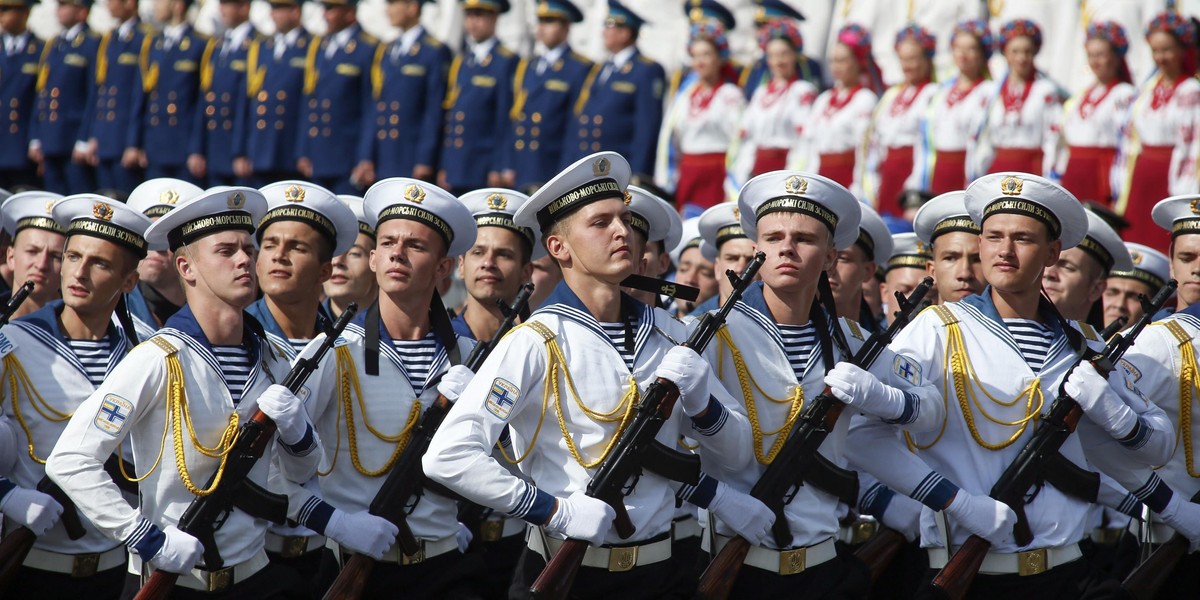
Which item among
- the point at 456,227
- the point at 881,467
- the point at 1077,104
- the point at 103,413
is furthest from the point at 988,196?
the point at 1077,104

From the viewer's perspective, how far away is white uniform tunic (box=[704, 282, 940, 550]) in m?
6.28

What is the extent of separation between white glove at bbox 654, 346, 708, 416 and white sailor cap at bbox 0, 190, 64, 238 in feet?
11.9

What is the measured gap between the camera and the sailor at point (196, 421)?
568 centimetres

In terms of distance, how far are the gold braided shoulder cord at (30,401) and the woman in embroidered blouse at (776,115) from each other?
947cm

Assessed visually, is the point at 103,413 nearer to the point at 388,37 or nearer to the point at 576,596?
the point at 576,596

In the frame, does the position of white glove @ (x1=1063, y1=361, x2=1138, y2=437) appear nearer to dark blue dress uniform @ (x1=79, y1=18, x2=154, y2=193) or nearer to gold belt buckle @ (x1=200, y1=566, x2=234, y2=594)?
gold belt buckle @ (x1=200, y1=566, x2=234, y2=594)

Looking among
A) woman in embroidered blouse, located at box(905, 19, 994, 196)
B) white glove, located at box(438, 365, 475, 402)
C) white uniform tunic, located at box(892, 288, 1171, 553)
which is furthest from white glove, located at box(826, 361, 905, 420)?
woman in embroidered blouse, located at box(905, 19, 994, 196)

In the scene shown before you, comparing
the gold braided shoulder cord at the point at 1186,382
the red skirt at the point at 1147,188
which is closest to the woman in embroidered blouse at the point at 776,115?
the red skirt at the point at 1147,188

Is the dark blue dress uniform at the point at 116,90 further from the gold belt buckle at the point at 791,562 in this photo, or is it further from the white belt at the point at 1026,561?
the white belt at the point at 1026,561

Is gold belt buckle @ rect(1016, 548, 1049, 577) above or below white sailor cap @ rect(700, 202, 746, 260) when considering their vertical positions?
below

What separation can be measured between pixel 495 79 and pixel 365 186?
1.79 metres

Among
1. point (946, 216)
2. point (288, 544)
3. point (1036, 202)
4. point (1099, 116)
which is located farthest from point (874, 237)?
point (1099, 116)

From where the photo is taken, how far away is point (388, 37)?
20547 mm

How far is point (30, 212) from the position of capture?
26.2 feet
